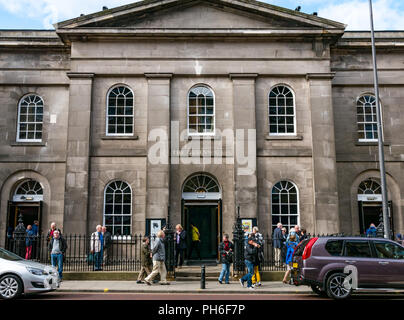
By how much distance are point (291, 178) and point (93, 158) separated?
351 inches

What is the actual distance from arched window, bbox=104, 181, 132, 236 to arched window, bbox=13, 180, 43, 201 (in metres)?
3.41

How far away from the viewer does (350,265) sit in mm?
12484

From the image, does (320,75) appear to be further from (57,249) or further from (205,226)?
(57,249)

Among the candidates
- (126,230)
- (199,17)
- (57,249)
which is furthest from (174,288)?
(199,17)

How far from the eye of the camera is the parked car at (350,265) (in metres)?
12.4

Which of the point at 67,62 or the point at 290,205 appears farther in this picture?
the point at 67,62

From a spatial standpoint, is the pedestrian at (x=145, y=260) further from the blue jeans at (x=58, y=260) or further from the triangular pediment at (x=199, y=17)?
the triangular pediment at (x=199, y=17)

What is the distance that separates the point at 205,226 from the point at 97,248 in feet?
17.2

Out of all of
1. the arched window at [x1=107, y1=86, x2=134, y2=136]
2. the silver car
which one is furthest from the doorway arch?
the silver car

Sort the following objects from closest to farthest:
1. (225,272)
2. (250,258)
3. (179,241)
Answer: (250,258)
(225,272)
(179,241)

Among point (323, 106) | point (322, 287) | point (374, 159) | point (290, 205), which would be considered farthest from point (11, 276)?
point (374, 159)

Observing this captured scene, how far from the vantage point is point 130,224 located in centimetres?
2027

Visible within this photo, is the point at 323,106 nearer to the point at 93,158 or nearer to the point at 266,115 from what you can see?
the point at 266,115

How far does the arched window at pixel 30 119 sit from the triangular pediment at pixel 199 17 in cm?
379
